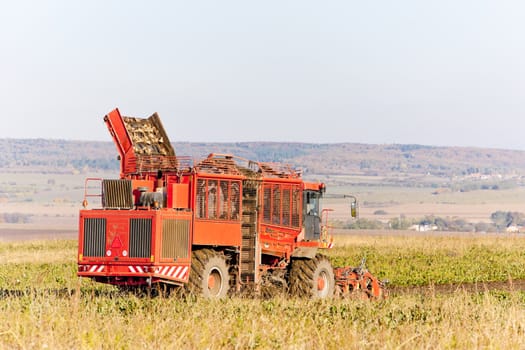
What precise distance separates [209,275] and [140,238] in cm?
202

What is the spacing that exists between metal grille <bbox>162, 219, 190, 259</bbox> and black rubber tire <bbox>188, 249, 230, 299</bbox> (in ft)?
1.37

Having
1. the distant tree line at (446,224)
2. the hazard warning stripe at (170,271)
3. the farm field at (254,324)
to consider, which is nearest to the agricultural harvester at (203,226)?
the hazard warning stripe at (170,271)

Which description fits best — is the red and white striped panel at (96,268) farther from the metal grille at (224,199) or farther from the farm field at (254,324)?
the metal grille at (224,199)

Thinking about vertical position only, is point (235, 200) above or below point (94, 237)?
above

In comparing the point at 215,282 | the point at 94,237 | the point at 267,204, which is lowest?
the point at 215,282

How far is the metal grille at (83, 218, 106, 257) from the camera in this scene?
21.5 metres

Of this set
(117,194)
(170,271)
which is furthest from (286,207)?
(117,194)

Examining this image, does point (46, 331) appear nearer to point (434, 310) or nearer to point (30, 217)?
point (434, 310)

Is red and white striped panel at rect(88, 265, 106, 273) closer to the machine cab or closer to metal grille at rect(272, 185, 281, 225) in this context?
metal grille at rect(272, 185, 281, 225)

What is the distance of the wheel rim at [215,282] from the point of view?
22594 mm

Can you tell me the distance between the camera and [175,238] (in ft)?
71.1

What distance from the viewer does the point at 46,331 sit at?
13.0 m

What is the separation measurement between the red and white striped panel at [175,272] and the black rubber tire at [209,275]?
0.27 metres

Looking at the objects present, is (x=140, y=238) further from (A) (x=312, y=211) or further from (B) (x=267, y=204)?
(A) (x=312, y=211)
